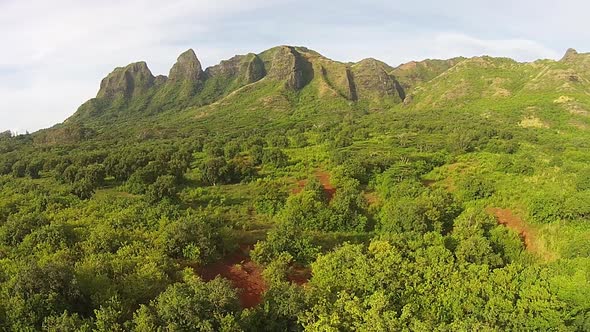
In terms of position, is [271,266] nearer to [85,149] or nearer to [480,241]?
[480,241]

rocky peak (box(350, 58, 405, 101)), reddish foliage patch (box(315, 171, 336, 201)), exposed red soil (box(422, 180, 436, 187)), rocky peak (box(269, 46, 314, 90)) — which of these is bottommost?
exposed red soil (box(422, 180, 436, 187))

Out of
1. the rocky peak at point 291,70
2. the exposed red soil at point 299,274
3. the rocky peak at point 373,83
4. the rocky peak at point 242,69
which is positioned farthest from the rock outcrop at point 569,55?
the exposed red soil at point 299,274

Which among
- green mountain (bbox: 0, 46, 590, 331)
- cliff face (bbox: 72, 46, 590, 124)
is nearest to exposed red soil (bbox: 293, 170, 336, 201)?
green mountain (bbox: 0, 46, 590, 331)

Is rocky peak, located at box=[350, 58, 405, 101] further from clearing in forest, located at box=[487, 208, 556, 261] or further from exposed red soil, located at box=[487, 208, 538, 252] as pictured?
clearing in forest, located at box=[487, 208, 556, 261]

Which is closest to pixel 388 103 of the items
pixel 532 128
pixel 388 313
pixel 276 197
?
pixel 532 128

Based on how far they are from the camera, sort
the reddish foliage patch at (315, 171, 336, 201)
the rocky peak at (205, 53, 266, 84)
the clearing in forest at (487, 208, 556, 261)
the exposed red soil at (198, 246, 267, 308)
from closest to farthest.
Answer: the exposed red soil at (198, 246, 267, 308)
the clearing in forest at (487, 208, 556, 261)
the reddish foliage patch at (315, 171, 336, 201)
the rocky peak at (205, 53, 266, 84)

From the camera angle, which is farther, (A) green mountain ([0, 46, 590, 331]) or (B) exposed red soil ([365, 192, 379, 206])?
(B) exposed red soil ([365, 192, 379, 206])

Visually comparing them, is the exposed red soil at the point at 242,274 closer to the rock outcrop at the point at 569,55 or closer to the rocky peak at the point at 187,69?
the rock outcrop at the point at 569,55

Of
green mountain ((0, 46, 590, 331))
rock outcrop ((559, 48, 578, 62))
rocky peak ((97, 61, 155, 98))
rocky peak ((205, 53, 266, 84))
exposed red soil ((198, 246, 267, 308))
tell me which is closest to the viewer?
green mountain ((0, 46, 590, 331))

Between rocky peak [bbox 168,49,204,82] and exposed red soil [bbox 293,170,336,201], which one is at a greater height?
rocky peak [bbox 168,49,204,82]
